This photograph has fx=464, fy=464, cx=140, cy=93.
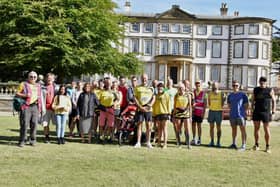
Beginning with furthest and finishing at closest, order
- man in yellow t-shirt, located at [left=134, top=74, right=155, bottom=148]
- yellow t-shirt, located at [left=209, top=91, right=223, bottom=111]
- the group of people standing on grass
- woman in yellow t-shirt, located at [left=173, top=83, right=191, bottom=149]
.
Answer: yellow t-shirt, located at [left=209, top=91, right=223, bottom=111], woman in yellow t-shirt, located at [left=173, top=83, right=191, bottom=149], man in yellow t-shirt, located at [left=134, top=74, right=155, bottom=148], the group of people standing on grass

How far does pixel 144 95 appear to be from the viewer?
12.5 m

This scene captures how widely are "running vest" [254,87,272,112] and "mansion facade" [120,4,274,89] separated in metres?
48.2

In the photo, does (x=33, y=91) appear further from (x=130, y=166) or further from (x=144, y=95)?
(x=130, y=166)

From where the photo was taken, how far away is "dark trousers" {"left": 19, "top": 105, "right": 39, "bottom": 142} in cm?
1188

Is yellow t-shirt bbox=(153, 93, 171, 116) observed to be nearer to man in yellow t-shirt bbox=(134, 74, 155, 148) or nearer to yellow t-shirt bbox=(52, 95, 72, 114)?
man in yellow t-shirt bbox=(134, 74, 155, 148)

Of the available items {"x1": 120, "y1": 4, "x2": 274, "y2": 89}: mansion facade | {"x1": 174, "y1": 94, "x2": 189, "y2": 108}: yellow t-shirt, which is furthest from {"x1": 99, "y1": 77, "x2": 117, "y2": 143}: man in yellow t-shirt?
{"x1": 120, "y1": 4, "x2": 274, "y2": 89}: mansion facade

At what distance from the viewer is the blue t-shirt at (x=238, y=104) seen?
12914mm

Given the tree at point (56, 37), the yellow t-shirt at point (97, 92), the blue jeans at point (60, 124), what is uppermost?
the tree at point (56, 37)

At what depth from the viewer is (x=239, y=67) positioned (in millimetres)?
61188

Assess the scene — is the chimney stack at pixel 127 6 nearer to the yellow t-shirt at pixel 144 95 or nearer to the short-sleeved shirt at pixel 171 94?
the short-sleeved shirt at pixel 171 94

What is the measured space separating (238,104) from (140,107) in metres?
2.76

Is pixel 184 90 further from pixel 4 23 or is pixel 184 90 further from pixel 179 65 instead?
pixel 179 65

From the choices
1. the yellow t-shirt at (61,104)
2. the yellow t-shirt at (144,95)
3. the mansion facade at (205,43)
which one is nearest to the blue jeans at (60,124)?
the yellow t-shirt at (61,104)

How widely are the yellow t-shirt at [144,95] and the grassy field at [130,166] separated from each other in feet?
4.20
